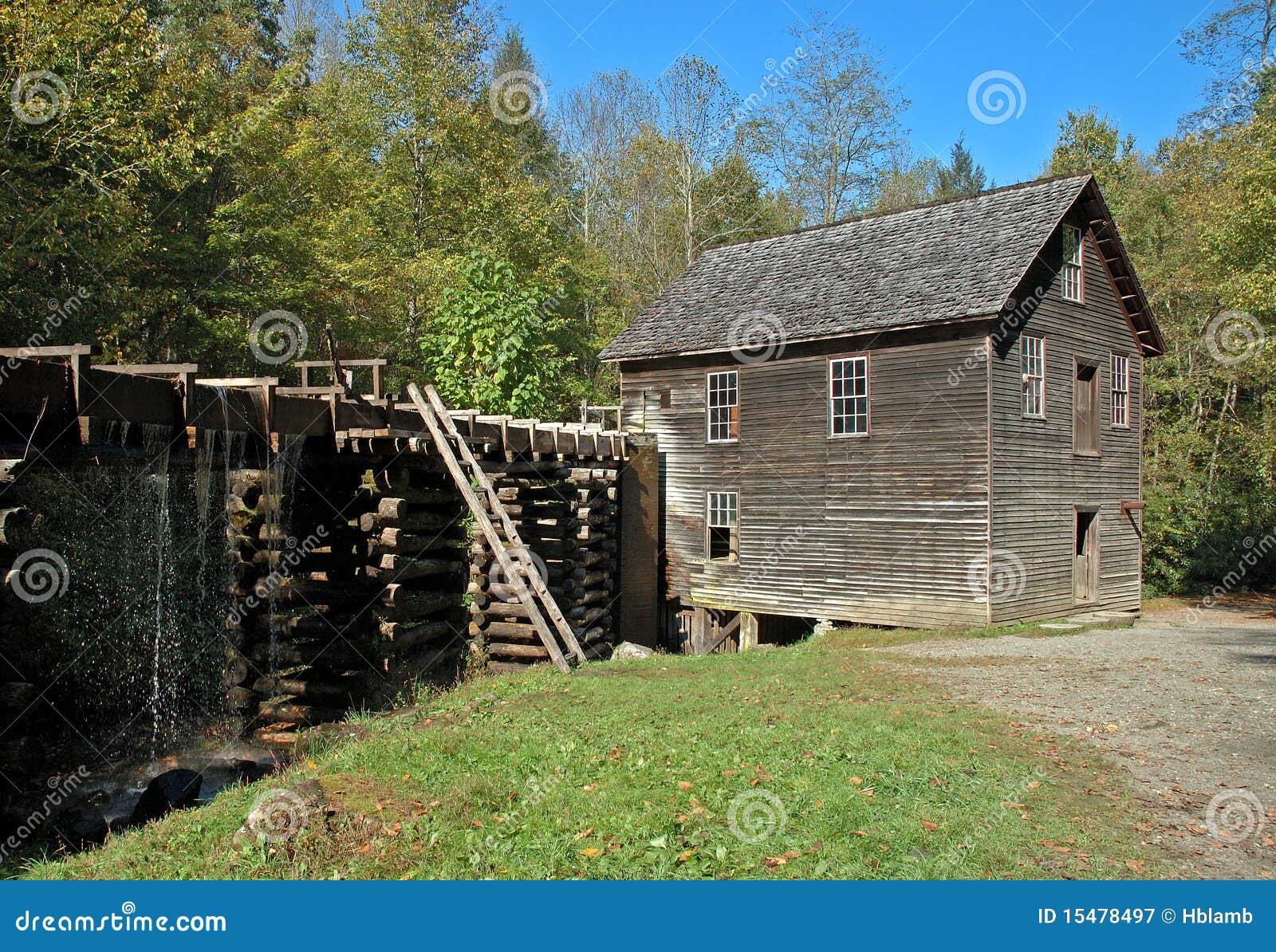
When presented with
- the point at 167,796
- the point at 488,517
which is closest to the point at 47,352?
the point at 167,796

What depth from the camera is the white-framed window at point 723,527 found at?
22031mm

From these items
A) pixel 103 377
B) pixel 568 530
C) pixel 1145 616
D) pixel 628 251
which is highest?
pixel 628 251

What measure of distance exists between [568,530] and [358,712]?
6191 mm

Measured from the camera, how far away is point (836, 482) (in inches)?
785

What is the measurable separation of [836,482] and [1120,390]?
806 cm

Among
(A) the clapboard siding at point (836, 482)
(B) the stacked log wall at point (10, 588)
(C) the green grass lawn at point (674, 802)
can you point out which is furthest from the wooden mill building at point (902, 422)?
(B) the stacked log wall at point (10, 588)

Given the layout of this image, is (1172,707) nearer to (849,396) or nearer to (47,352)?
(849,396)

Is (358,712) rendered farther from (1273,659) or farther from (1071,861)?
(1273,659)

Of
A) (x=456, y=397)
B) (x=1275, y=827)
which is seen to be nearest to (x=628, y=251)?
(x=456, y=397)

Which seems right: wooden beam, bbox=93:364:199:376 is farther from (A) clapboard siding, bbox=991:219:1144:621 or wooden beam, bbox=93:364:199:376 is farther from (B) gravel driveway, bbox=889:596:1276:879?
(A) clapboard siding, bbox=991:219:1144:621

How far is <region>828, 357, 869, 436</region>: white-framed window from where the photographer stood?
1956cm

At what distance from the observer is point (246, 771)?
374 inches

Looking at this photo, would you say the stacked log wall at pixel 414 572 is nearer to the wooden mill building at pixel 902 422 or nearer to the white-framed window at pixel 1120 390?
the wooden mill building at pixel 902 422

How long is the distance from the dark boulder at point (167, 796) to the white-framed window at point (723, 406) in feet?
49.8
